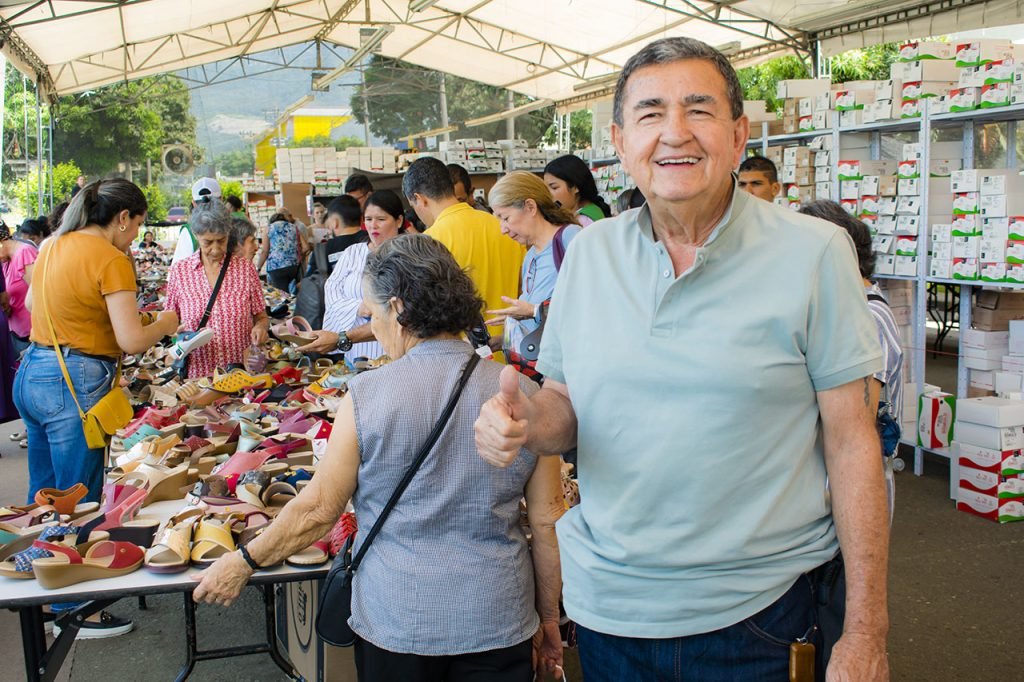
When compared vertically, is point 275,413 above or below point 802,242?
below

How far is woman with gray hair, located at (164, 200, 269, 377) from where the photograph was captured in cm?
430

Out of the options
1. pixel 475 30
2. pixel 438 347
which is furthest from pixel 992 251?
pixel 475 30

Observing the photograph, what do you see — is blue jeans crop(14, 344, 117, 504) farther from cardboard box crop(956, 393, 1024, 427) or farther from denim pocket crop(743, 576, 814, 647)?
cardboard box crop(956, 393, 1024, 427)

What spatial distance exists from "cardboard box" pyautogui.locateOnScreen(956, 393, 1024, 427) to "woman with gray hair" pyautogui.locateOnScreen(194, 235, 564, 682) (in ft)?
11.1

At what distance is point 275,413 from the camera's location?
3.75 m

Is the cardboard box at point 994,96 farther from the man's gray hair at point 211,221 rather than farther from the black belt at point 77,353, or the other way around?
the black belt at point 77,353

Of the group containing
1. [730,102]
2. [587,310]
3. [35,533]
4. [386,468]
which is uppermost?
[730,102]

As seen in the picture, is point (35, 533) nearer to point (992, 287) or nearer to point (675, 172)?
point (675, 172)

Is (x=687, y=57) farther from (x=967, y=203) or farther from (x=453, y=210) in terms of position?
(x=967, y=203)

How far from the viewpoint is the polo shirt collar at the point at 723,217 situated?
1.33m

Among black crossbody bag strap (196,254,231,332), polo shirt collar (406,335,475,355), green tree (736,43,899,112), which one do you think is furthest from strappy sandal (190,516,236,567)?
green tree (736,43,899,112)

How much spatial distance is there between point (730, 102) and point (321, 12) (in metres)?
19.1

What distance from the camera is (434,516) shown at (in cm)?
188

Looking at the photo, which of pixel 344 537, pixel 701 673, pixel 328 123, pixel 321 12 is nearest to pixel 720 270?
pixel 701 673
